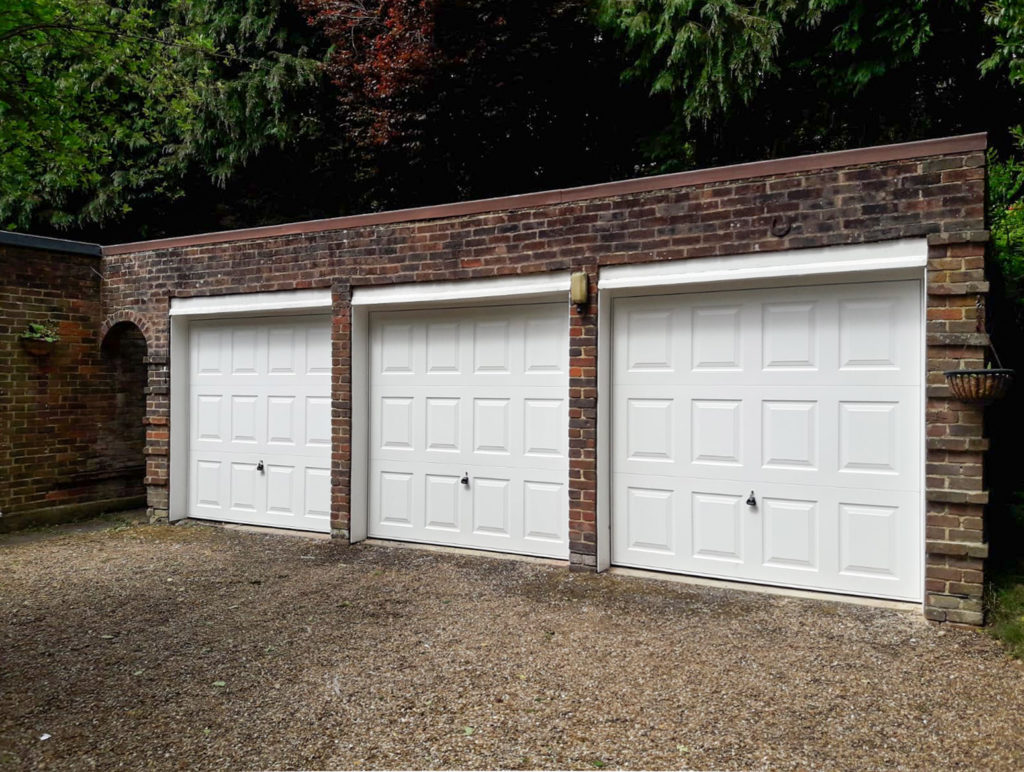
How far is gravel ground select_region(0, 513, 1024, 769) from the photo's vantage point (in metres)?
3.05

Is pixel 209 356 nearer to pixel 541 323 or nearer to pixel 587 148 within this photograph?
pixel 541 323

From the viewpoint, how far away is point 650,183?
538 cm

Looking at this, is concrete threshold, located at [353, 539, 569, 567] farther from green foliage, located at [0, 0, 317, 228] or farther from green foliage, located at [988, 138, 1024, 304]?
green foliage, located at [0, 0, 317, 228]

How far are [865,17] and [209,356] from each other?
8335 mm

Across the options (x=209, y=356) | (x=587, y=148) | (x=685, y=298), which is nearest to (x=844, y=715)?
(x=685, y=298)

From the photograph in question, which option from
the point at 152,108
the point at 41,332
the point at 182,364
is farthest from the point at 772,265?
the point at 152,108

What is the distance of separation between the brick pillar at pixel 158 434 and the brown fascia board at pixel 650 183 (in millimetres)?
1313

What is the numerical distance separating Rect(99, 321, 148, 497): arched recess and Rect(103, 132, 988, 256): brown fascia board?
1579 millimetres

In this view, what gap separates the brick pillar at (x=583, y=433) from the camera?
18.5ft

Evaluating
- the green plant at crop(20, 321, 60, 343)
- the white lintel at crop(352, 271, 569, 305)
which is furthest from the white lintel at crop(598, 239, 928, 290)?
the green plant at crop(20, 321, 60, 343)

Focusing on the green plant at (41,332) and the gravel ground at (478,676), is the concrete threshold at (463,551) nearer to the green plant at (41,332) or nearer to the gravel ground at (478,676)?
the gravel ground at (478,676)

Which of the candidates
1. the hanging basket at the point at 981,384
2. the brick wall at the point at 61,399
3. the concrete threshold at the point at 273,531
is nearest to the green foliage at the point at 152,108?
the brick wall at the point at 61,399

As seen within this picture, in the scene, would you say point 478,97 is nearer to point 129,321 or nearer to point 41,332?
point 129,321

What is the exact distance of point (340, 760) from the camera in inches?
117
